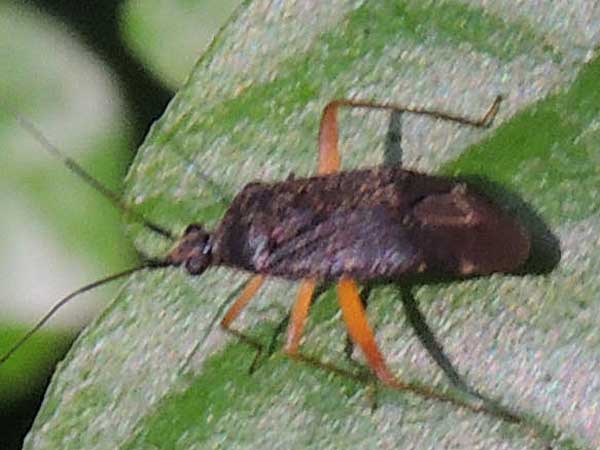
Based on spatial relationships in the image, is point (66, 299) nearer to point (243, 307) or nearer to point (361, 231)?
point (243, 307)

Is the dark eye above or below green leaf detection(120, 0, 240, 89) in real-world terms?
below

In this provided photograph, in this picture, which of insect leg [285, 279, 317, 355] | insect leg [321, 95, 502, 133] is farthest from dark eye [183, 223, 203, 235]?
insect leg [321, 95, 502, 133]

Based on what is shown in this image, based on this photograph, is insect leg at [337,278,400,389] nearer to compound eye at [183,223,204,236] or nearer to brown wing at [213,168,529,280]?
brown wing at [213,168,529,280]

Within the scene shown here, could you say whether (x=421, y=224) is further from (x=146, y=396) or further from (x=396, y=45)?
(x=146, y=396)

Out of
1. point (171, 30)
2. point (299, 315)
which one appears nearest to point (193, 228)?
point (299, 315)

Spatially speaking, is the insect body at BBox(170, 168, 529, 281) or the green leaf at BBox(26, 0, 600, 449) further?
the insect body at BBox(170, 168, 529, 281)

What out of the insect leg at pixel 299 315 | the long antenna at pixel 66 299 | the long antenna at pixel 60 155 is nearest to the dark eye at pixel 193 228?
the long antenna at pixel 66 299

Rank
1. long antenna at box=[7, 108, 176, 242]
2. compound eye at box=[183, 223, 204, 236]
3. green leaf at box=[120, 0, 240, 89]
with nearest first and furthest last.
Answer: compound eye at box=[183, 223, 204, 236]
long antenna at box=[7, 108, 176, 242]
green leaf at box=[120, 0, 240, 89]

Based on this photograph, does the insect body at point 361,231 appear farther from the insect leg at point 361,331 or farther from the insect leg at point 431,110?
the insect leg at point 431,110

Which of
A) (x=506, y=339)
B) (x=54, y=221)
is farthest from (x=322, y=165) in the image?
(x=54, y=221)
